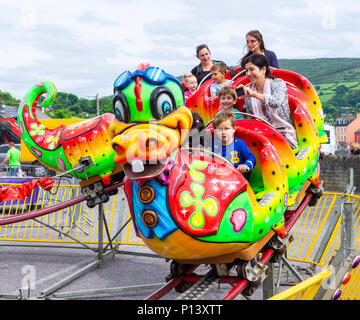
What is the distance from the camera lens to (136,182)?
9.77 ft

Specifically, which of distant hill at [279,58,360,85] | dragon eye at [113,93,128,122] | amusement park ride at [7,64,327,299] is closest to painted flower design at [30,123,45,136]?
amusement park ride at [7,64,327,299]

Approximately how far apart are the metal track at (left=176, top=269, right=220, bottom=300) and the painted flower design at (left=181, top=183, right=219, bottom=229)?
0.61 m

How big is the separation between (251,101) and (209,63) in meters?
1.69

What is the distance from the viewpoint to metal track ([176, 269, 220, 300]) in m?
3.21

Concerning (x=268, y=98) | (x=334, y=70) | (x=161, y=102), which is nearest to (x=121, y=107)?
(x=161, y=102)

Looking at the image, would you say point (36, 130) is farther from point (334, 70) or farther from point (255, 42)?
point (334, 70)

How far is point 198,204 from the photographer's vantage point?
296cm

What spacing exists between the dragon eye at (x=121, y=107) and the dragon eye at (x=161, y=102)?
18 cm

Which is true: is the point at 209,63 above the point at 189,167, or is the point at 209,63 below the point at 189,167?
above

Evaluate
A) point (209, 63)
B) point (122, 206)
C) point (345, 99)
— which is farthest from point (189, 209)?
point (345, 99)

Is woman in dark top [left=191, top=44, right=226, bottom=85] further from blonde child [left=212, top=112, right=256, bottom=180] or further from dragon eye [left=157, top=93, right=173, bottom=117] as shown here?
dragon eye [left=157, top=93, right=173, bottom=117]

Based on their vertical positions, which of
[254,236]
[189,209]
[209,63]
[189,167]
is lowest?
[254,236]

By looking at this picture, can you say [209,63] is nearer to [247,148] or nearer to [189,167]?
[247,148]

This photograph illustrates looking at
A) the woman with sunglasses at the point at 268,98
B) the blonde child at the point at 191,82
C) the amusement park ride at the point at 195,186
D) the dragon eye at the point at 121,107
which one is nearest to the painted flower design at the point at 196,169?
the amusement park ride at the point at 195,186
